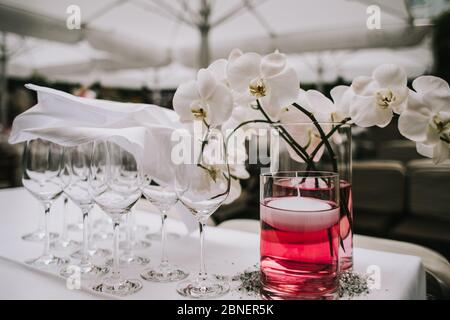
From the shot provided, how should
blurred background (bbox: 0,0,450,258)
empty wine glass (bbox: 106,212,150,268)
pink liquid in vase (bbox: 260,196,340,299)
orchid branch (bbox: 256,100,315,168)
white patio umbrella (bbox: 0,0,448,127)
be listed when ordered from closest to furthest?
pink liquid in vase (bbox: 260,196,340,299) → orchid branch (bbox: 256,100,315,168) → empty wine glass (bbox: 106,212,150,268) → blurred background (bbox: 0,0,450,258) → white patio umbrella (bbox: 0,0,448,127)

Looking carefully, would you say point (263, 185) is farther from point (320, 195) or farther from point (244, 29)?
point (244, 29)

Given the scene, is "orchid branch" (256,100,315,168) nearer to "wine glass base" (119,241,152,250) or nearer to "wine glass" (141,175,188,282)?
"wine glass" (141,175,188,282)

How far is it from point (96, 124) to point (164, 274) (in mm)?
395

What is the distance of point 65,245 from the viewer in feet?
3.20

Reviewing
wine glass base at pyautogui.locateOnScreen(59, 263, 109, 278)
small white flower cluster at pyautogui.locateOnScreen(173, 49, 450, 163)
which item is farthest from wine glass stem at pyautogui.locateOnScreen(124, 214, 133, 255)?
small white flower cluster at pyautogui.locateOnScreen(173, 49, 450, 163)

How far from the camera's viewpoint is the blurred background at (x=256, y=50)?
2.67m

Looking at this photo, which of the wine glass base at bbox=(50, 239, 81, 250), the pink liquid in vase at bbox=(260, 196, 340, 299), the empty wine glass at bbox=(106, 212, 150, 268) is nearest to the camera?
the pink liquid in vase at bbox=(260, 196, 340, 299)

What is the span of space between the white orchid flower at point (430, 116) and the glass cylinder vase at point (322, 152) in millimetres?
131

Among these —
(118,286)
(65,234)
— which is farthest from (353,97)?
(65,234)

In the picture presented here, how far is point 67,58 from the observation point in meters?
6.08

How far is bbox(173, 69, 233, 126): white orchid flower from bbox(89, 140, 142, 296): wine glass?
156mm

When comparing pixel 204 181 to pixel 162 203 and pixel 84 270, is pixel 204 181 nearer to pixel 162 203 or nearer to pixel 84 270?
pixel 162 203

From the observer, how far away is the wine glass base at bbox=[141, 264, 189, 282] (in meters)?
0.74
